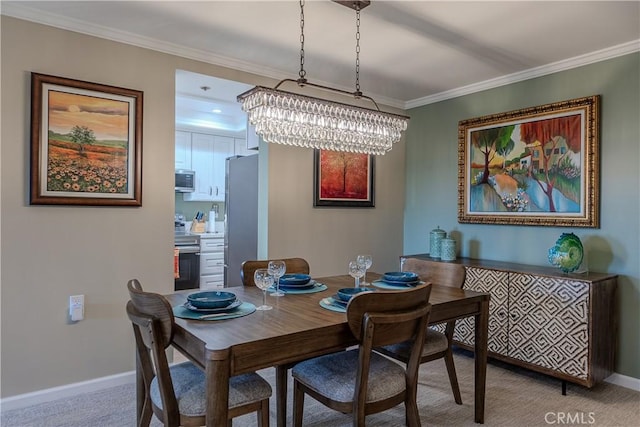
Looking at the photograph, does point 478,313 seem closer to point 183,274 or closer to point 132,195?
point 132,195

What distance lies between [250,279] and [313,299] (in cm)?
61

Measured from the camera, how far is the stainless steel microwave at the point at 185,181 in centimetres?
527

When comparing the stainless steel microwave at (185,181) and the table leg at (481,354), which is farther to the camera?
the stainless steel microwave at (185,181)

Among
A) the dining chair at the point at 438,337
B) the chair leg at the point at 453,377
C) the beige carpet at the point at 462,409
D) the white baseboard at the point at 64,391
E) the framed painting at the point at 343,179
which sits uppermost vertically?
the framed painting at the point at 343,179

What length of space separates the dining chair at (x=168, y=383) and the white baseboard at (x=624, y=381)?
2.53 metres

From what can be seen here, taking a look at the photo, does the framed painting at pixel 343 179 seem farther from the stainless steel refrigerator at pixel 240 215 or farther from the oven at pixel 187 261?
the oven at pixel 187 261

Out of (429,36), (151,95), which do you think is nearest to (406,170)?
(429,36)

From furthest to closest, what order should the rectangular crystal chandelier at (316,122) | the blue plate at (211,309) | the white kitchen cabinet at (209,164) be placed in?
the white kitchen cabinet at (209,164) < the rectangular crystal chandelier at (316,122) < the blue plate at (211,309)

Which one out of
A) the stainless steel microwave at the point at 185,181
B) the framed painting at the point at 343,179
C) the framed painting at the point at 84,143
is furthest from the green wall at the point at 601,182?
the stainless steel microwave at the point at 185,181

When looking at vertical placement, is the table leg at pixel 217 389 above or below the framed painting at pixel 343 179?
below

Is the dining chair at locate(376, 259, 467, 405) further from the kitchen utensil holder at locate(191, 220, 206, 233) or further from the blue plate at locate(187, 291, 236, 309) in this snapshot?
the kitchen utensil holder at locate(191, 220, 206, 233)

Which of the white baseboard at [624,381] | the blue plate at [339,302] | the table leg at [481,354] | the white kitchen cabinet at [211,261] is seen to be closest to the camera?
the blue plate at [339,302]

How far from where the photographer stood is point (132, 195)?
9.04 ft

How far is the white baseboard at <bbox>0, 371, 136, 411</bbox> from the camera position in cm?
239
